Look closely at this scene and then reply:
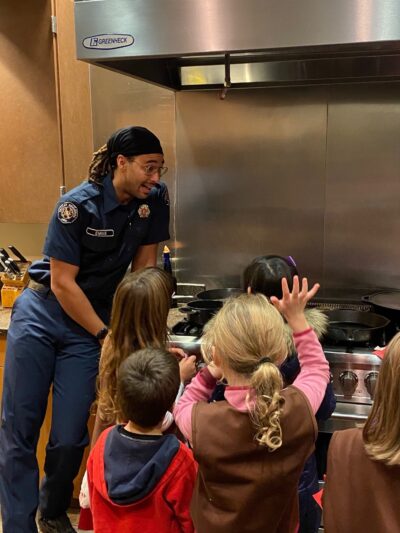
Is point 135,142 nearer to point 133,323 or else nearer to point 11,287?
point 133,323

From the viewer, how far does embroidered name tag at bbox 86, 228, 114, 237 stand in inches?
66.9

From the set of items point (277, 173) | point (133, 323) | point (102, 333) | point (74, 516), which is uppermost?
point (277, 173)

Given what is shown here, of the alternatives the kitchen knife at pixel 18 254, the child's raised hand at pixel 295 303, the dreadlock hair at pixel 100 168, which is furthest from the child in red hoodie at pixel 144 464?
the kitchen knife at pixel 18 254

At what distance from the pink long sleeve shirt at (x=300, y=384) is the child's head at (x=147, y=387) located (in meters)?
0.04

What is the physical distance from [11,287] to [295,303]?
1440 millimetres

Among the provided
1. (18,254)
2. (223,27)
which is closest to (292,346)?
(223,27)

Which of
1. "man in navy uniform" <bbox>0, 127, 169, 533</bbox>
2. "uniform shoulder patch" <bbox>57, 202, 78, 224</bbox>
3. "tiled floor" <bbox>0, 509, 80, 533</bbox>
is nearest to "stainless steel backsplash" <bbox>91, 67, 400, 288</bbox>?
"man in navy uniform" <bbox>0, 127, 169, 533</bbox>

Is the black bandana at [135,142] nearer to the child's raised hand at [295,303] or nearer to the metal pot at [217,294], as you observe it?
the metal pot at [217,294]

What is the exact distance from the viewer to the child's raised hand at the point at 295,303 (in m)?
1.14

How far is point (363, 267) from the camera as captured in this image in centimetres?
208

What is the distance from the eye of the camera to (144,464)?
44.4 inches

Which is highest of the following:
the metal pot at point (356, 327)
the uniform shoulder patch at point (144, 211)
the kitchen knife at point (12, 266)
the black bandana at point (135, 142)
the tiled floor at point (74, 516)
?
the black bandana at point (135, 142)

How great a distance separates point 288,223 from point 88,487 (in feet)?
4.04

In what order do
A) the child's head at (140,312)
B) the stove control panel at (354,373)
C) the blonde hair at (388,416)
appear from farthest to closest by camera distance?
the stove control panel at (354,373), the child's head at (140,312), the blonde hair at (388,416)
